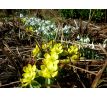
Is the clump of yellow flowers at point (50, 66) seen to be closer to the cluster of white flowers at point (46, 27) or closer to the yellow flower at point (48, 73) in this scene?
the yellow flower at point (48, 73)

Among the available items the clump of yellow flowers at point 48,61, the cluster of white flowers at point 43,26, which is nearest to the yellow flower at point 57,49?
the clump of yellow flowers at point 48,61

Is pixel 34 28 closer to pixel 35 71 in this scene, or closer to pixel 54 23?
pixel 54 23

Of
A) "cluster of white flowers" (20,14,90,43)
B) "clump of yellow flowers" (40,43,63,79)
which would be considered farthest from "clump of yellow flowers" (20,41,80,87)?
"cluster of white flowers" (20,14,90,43)

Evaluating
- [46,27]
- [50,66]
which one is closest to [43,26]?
[46,27]

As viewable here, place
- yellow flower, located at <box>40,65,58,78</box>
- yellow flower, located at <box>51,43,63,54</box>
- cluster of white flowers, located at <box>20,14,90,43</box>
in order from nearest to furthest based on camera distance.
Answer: yellow flower, located at <box>40,65,58,78</box> < yellow flower, located at <box>51,43,63,54</box> < cluster of white flowers, located at <box>20,14,90,43</box>

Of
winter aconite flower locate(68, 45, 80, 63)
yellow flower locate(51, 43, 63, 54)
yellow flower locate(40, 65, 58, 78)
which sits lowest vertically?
yellow flower locate(40, 65, 58, 78)

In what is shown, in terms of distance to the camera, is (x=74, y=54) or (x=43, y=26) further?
(x=43, y=26)

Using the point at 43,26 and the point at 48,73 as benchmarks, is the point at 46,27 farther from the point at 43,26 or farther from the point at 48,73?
the point at 48,73

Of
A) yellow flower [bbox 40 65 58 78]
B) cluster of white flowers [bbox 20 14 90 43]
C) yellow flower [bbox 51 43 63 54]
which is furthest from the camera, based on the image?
cluster of white flowers [bbox 20 14 90 43]

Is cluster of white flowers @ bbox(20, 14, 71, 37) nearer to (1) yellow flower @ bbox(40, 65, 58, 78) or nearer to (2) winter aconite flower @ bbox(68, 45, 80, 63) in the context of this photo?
(2) winter aconite flower @ bbox(68, 45, 80, 63)

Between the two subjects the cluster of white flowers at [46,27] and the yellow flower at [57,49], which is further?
the cluster of white flowers at [46,27]
